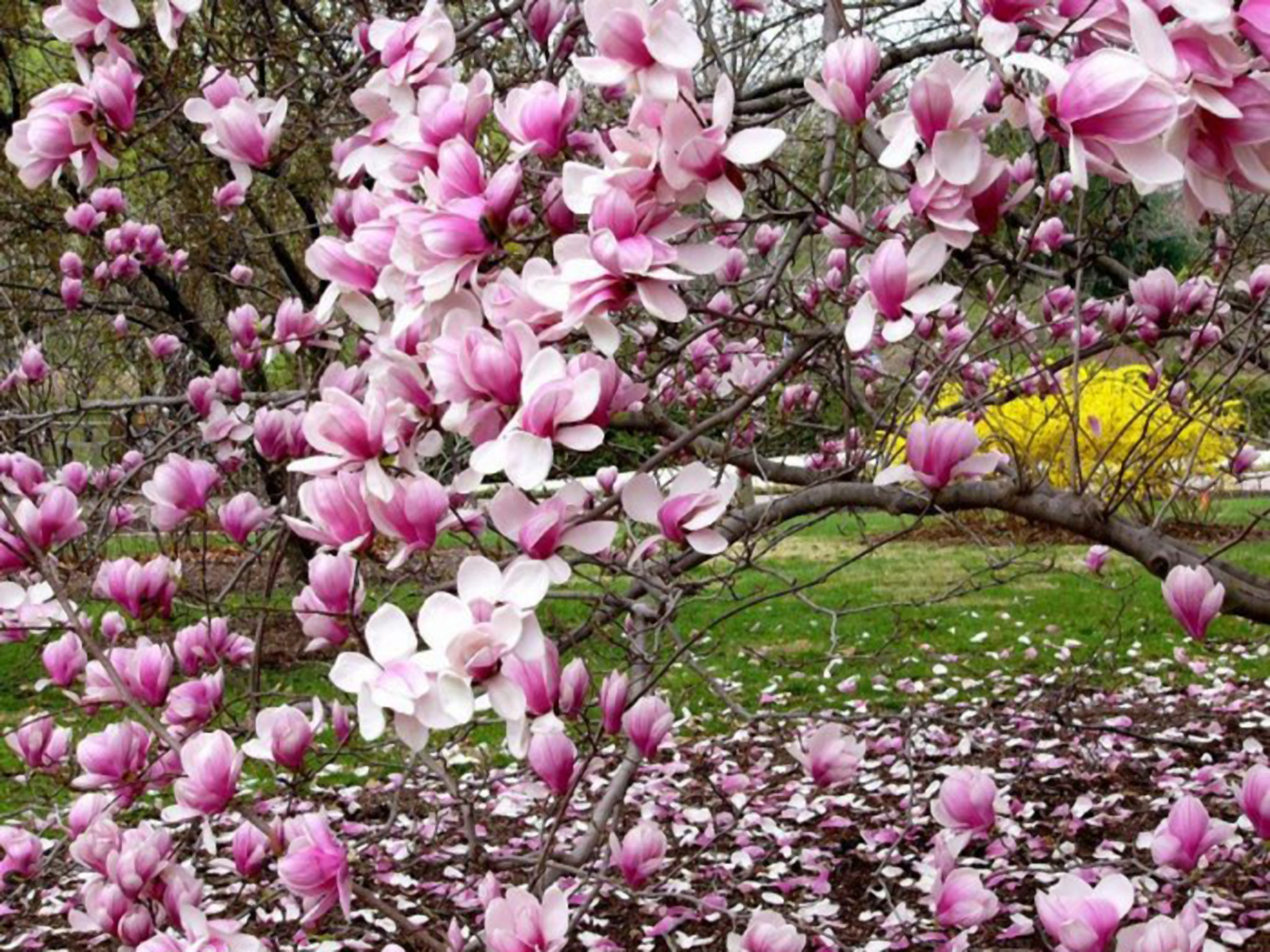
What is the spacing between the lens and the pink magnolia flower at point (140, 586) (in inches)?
77.0

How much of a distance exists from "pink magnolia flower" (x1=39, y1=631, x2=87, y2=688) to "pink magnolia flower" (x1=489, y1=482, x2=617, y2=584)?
3.73 ft

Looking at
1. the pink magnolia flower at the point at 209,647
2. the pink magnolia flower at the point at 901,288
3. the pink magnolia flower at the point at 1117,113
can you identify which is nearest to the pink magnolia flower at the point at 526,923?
the pink magnolia flower at the point at 901,288

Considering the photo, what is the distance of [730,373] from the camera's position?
3367 millimetres

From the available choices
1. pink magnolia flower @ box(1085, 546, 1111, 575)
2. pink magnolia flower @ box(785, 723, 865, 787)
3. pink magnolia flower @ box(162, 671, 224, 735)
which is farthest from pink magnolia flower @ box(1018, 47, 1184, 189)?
pink magnolia flower @ box(1085, 546, 1111, 575)

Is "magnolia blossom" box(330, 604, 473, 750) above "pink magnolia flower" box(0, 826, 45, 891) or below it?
above

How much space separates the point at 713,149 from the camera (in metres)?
1.10

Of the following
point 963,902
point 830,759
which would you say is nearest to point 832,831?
point 830,759

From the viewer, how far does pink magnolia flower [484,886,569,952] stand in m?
1.38

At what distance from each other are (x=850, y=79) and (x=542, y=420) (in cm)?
47

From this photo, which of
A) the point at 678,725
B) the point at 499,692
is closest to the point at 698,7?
the point at 499,692

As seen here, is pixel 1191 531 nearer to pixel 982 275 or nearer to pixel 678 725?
pixel 678 725

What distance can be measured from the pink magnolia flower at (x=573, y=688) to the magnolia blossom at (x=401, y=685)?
1.05ft

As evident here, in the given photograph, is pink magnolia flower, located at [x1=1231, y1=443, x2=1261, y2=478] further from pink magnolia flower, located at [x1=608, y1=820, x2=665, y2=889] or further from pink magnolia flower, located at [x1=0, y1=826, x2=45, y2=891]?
pink magnolia flower, located at [x1=0, y1=826, x2=45, y2=891]

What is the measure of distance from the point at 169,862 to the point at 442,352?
1.01m
